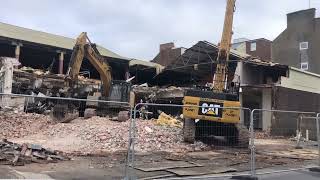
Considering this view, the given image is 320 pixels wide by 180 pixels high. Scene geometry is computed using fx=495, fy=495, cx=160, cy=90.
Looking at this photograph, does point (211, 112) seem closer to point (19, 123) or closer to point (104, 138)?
point (104, 138)

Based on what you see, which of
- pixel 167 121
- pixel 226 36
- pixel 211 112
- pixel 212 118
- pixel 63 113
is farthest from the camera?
pixel 226 36

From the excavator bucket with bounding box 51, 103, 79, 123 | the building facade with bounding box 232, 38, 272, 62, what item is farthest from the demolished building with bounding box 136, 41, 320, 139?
the building facade with bounding box 232, 38, 272, 62

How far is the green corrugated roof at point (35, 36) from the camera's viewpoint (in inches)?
1830

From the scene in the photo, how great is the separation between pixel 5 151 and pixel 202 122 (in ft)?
29.1

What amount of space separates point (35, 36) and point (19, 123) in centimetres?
2976

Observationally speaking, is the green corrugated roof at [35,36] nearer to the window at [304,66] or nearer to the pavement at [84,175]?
the window at [304,66]

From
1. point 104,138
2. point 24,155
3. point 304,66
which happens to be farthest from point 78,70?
point 304,66

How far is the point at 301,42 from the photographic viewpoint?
201ft

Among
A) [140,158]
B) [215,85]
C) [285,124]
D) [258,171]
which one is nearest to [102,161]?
[140,158]

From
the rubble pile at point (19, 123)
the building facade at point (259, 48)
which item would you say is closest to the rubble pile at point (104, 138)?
the rubble pile at point (19, 123)

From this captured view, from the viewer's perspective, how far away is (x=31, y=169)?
13031mm

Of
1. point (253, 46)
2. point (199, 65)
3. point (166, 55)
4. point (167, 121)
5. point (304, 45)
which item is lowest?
point (167, 121)

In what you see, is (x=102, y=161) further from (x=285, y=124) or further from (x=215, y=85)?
(x=215, y=85)

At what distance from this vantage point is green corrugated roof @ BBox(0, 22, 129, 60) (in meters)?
46.5
